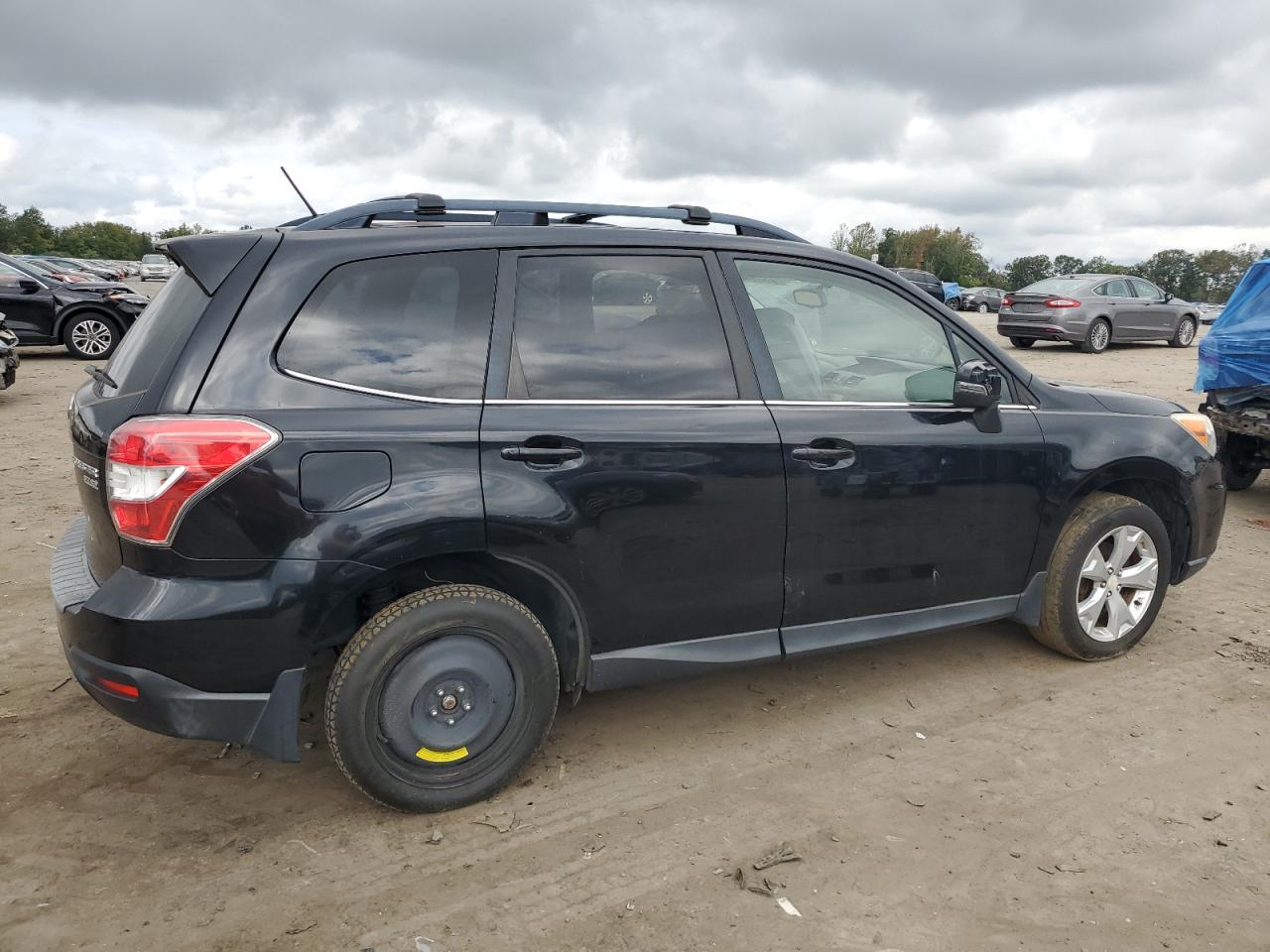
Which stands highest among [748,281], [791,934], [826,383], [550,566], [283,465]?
[748,281]

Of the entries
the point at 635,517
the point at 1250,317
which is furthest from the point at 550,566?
the point at 1250,317

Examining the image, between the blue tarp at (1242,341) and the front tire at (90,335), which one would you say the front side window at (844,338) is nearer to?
the blue tarp at (1242,341)

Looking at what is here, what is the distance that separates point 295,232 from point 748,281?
A: 1.55 metres

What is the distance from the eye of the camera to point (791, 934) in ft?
8.06

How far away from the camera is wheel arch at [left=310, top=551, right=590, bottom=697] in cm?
280

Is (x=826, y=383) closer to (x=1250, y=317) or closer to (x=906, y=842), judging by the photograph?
(x=906, y=842)

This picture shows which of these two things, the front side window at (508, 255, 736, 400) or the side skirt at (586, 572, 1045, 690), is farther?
the side skirt at (586, 572, 1045, 690)

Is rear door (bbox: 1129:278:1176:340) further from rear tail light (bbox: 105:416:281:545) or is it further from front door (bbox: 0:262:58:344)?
rear tail light (bbox: 105:416:281:545)

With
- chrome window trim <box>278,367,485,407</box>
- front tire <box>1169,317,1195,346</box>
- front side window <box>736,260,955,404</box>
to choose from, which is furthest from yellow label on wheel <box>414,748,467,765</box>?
front tire <box>1169,317,1195,346</box>

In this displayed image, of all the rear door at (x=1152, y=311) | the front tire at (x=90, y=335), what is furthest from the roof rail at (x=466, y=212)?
the rear door at (x=1152, y=311)

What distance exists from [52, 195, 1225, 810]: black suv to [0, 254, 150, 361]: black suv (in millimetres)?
12028

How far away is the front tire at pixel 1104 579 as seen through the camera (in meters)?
3.98

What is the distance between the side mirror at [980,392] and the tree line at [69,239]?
295ft

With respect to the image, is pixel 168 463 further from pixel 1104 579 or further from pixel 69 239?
pixel 69 239
